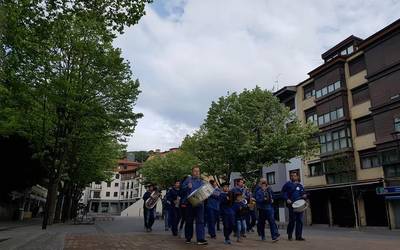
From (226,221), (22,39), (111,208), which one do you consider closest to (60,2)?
A: (22,39)

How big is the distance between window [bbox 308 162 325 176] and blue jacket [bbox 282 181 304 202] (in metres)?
27.4

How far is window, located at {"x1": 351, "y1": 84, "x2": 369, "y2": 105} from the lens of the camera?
112 ft

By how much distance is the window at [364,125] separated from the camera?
109ft

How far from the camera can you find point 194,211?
10031mm

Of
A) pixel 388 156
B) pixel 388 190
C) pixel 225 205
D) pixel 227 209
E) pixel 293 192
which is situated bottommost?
pixel 227 209

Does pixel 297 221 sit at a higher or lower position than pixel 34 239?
higher

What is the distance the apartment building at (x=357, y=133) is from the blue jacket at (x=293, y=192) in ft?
61.4

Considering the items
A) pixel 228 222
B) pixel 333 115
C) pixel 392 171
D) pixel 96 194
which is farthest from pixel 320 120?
pixel 96 194

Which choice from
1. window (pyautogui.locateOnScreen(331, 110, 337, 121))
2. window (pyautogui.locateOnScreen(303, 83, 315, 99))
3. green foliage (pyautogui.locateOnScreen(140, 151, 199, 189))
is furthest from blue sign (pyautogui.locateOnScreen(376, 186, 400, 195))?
green foliage (pyautogui.locateOnScreen(140, 151, 199, 189))

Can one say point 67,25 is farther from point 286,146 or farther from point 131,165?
point 131,165

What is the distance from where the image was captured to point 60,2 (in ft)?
34.7

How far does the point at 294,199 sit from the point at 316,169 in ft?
96.0

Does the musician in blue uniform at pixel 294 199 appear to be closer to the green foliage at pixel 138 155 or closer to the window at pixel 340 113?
the window at pixel 340 113

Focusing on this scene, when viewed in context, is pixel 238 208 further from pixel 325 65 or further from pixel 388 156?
pixel 325 65
